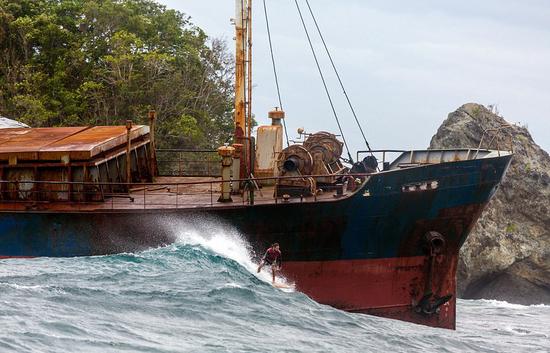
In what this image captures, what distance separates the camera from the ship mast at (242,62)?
26766 millimetres

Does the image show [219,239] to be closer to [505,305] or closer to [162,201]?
[162,201]

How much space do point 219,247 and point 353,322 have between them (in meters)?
4.25

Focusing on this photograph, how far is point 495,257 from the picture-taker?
3603cm

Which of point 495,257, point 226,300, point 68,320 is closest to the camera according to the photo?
point 68,320

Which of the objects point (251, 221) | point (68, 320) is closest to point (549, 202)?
point (251, 221)

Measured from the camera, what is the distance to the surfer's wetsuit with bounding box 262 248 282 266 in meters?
22.1

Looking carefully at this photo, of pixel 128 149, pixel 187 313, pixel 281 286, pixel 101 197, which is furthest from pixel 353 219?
pixel 128 149

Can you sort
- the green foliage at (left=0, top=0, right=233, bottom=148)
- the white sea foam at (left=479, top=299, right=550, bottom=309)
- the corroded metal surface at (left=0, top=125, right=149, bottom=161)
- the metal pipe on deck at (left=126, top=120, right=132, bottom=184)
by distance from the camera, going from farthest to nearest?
the green foliage at (left=0, top=0, right=233, bottom=148) < the white sea foam at (left=479, top=299, right=550, bottom=309) < the metal pipe on deck at (left=126, top=120, right=132, bottom=184) < the corroded metal surface at (left=0, top=125, right=149, bottom=161)

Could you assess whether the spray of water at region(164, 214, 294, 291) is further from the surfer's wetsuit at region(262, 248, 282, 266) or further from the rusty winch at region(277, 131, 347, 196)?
the rusty winch at region(277, 131, 347, 196)

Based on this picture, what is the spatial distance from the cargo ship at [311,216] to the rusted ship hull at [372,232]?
0.08 feet

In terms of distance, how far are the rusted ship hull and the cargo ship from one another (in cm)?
2

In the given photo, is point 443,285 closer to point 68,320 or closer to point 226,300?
point 226,300

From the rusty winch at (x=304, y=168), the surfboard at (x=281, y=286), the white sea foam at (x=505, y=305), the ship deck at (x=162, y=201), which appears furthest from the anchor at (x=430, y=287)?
the white sea foam at (x=505, y=305)

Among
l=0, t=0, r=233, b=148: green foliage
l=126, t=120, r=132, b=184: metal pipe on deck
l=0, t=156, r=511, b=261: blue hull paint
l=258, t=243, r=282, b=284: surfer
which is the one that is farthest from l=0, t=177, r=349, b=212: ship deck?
l=0, t=0, r=233, b=148: green foliage
